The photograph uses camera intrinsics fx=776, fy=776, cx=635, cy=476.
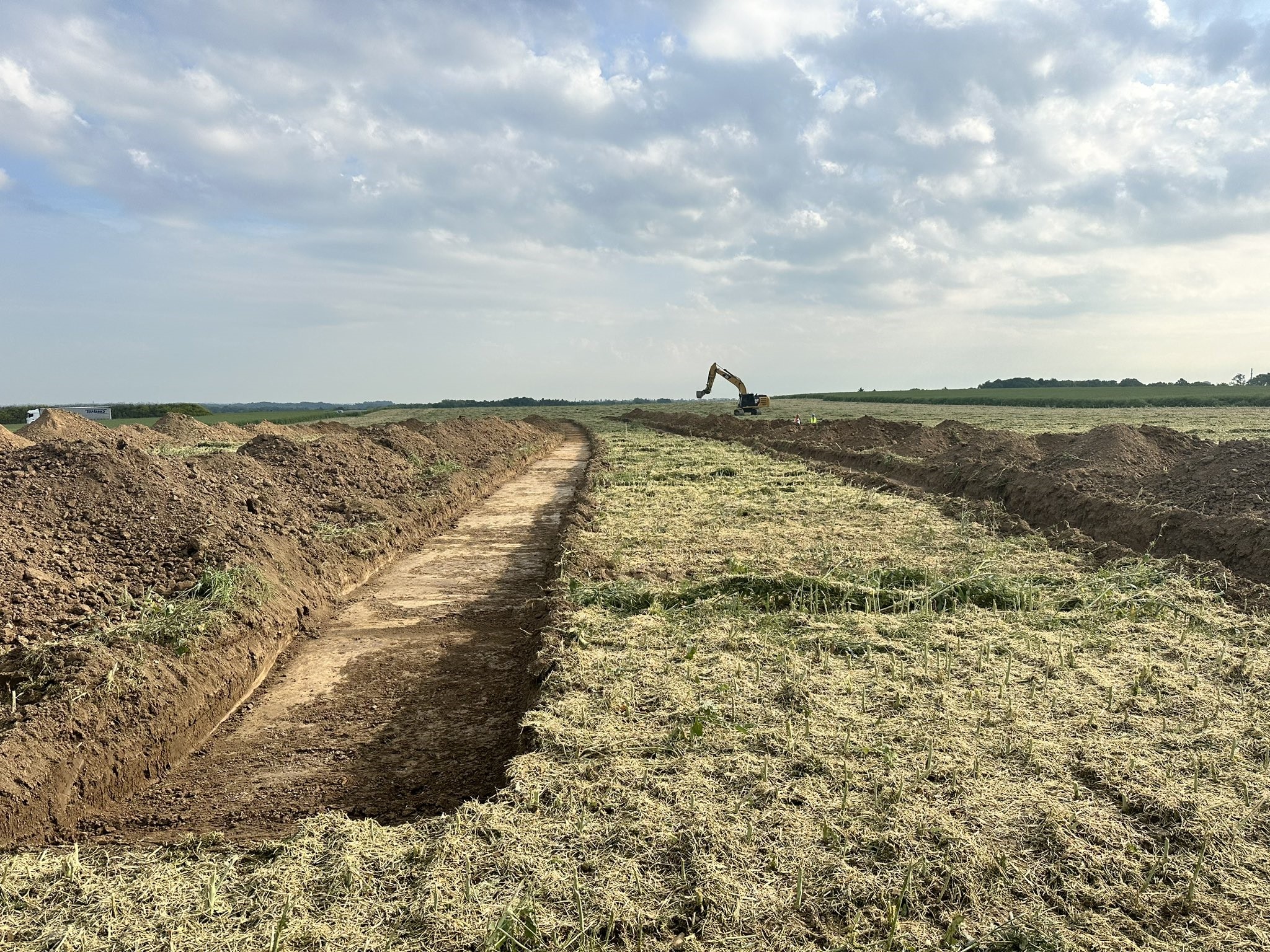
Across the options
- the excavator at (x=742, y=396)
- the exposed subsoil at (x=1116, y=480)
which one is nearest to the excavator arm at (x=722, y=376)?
the excavator at (x=742, y=396)

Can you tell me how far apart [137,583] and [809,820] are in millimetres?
6334

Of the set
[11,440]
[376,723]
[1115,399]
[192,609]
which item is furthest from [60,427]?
[1115,399]

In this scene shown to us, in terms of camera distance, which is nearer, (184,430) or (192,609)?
(192,609)

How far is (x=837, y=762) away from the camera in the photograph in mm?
4051

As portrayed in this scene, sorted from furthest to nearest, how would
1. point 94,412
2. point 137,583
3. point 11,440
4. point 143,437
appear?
point 94,412
point 143,437
point 11,440
point 137,583

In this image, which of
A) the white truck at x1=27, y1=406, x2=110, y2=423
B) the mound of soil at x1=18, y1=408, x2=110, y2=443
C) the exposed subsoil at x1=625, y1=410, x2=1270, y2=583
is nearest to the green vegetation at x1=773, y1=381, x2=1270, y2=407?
the exposed subsoil at x1=625, y1=410, x2=1270, y2=583

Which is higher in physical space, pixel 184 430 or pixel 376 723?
pixel 184 430

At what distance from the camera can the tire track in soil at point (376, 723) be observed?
4156 millimetres

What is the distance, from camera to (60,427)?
26859 millimetres

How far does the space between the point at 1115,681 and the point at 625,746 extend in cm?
338

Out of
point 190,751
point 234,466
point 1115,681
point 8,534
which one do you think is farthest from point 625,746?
point 234,466

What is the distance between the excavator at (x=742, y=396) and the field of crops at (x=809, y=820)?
122ft

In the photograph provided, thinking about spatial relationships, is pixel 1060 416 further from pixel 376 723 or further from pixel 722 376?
pixel 376 723

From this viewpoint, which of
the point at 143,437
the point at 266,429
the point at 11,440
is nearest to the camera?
the point at 11,440
